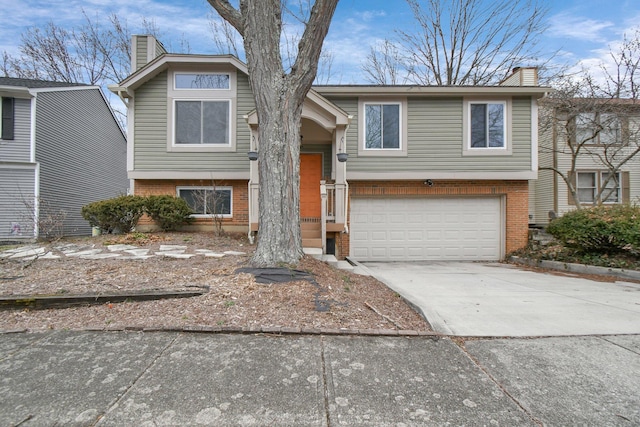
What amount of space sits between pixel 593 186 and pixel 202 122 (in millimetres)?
16078

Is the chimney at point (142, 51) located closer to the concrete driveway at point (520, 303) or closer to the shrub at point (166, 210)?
the shrub at point (166, 210)

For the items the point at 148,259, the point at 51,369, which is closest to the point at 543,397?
the point at 51,369

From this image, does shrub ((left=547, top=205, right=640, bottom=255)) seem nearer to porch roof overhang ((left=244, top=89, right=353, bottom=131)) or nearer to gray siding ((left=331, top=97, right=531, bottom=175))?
gray siding ((left=331, top=97, right=531, bottom=175))

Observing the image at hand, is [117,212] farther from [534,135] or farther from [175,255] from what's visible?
[534,135]

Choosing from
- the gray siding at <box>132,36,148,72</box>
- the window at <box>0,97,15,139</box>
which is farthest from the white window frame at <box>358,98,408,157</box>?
the window at <box>0,97,15,139</box>

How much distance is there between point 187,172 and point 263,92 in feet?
17.7

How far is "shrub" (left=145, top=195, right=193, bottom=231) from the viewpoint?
864cm

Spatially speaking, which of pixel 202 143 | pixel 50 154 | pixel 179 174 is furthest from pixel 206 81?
pixel 50 154

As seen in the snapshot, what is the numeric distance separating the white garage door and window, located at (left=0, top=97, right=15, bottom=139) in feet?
37.8

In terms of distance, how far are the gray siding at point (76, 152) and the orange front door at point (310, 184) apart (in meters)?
8.33

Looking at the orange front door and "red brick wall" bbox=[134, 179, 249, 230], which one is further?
the orange front door

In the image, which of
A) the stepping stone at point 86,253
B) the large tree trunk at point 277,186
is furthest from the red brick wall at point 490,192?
the stepping stone at point 86,253

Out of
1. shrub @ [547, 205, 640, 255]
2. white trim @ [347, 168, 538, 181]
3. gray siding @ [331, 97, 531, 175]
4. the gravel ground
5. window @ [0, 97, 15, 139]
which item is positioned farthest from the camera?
window @ [0, 97, 15, 139]

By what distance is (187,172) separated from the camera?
31.2ft
